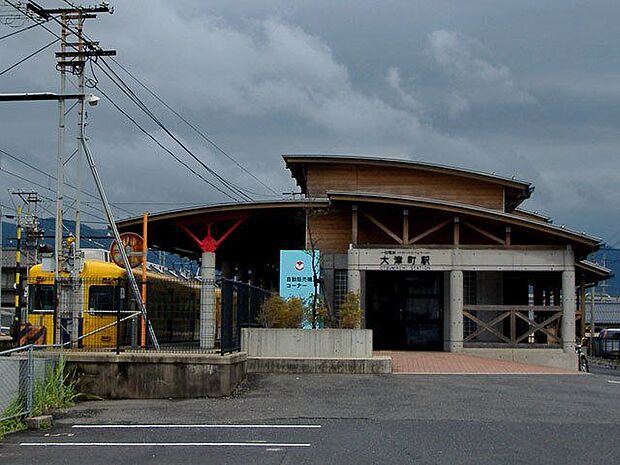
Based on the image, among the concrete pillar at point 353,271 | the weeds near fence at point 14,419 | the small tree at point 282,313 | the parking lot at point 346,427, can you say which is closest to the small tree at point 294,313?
the small tree at point 282,313

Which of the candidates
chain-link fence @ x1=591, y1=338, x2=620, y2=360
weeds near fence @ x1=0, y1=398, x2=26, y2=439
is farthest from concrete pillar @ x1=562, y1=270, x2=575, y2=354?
chain-link fence @ x1=591, y1=338, x2=620, y2=360

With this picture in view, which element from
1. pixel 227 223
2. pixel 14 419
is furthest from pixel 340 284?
pixel 14 419

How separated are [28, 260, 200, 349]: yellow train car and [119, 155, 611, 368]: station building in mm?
5777

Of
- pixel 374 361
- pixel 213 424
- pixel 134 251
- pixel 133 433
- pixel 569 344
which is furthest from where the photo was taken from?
pixel 569 344

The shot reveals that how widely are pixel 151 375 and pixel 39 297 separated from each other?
9.69 meters

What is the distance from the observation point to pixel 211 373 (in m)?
18.2

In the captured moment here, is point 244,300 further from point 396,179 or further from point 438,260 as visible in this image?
point 396,179

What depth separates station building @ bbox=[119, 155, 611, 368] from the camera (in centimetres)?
2986

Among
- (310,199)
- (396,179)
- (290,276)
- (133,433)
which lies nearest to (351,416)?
(133,433)

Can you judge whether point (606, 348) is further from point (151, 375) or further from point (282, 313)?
point (151, 375)

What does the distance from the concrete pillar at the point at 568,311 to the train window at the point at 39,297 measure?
15.2m

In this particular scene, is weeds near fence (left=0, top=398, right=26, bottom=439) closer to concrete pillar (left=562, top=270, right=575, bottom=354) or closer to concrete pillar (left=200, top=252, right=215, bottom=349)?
concrete pillar (left=200, top=252, right=215, bottom=349)

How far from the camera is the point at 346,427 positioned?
14.1 metres

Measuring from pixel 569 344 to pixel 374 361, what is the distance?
9.90 meters
